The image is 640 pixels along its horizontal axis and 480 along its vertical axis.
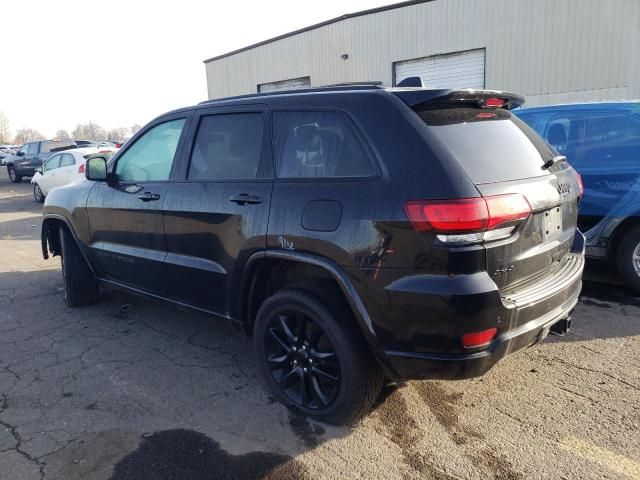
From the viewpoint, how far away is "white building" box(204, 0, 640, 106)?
1306cm

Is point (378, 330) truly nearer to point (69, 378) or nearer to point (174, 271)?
point (174, 271)

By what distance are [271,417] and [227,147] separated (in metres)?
1.83

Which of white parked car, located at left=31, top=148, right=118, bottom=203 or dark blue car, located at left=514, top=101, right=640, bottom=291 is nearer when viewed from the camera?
dark blue car, located at left=514, top=101, right=640, bottom=291

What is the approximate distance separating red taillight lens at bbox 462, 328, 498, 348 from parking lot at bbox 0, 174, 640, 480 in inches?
26.6

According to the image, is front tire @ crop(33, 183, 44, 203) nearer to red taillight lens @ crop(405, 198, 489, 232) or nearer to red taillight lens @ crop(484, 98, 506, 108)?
red taillight lens @ crop(484, 98, 506, 108)

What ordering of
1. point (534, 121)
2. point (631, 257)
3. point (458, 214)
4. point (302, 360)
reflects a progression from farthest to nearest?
1. point (534, 121)
2. point (631, 257)
3. point (302, 360)
4. point (458, 214)

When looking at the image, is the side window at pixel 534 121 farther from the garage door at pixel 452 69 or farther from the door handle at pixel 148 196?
the garage door at pixel 452 69

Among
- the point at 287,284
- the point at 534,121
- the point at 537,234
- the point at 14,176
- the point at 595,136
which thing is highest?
the point at 534,121

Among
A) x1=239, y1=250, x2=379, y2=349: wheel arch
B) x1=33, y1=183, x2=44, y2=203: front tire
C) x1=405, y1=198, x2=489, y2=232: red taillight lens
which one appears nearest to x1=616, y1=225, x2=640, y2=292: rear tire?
x1=405, y1=198, x2=489, y2=232: red taillight lens

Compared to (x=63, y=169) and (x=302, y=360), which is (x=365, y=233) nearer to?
(x=302, y=360)

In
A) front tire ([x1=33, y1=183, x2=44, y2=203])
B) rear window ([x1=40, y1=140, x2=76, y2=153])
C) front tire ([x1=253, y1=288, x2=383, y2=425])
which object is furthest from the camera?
rear window ([x1=40, y1=140, x2=76, y2=153])

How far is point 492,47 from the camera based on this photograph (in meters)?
15.0

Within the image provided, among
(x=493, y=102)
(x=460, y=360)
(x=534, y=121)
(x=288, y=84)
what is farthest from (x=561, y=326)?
(x=288, y=84)

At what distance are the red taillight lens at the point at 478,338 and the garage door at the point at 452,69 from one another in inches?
551
